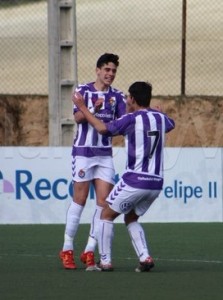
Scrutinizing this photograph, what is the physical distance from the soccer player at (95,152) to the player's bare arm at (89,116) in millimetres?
231

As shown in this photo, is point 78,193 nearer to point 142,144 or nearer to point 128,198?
point 128,198

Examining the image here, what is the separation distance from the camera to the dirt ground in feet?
76.6

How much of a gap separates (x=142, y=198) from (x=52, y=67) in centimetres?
923

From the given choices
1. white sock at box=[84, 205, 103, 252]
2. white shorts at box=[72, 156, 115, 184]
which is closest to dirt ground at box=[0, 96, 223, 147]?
white shorts at box=[72, 156, 115, 184]

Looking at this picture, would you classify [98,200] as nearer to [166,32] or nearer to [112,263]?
[112,263]

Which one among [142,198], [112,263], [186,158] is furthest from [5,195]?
[142,198]

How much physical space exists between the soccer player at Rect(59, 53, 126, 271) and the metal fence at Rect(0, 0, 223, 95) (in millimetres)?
13573

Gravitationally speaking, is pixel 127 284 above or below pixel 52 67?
below

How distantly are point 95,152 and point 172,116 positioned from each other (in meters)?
12.4

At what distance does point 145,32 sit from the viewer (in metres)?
29.0

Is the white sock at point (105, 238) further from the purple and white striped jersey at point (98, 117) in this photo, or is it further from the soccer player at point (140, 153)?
the purple and white striped jersey at point (98, 117)

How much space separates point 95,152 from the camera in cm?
1148

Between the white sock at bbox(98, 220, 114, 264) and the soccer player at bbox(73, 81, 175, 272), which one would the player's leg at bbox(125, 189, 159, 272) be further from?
the white sock at bbox(98, 220, 114, 264)

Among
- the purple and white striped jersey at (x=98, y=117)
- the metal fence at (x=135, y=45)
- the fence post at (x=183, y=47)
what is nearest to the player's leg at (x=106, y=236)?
the purple and white striped jersey at (x=98, y=117)
